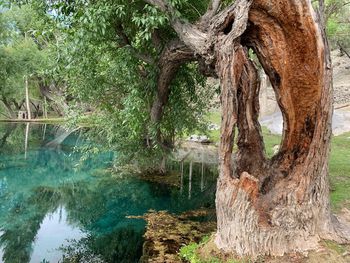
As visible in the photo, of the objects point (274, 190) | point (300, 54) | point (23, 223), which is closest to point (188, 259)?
point (274, 190)

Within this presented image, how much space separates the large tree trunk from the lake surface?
10.2 feet

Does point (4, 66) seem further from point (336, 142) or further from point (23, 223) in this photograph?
point (336, 142)

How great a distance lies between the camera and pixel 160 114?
11.0 metres

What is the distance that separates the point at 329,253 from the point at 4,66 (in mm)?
33387

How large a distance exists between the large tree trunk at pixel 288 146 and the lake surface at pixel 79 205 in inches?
122

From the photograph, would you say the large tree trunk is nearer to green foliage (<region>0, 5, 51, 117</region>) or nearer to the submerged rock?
the submerged rock

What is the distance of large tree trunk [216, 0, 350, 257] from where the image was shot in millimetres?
6014

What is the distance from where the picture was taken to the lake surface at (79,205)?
8.96m

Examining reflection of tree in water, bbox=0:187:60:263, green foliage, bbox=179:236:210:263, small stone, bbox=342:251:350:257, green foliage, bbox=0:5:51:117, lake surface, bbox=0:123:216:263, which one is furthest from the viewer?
green foliage, bbox=0:5:51:117

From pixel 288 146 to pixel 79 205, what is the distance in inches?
326

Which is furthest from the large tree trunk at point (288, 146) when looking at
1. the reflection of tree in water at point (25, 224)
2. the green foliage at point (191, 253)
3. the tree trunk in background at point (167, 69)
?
the reflection of tree in water at point (25, 224)

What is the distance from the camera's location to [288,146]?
22.1ft

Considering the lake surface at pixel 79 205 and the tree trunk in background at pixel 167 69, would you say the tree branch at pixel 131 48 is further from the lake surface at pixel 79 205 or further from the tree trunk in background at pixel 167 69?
the lake surface at pixel 79 205

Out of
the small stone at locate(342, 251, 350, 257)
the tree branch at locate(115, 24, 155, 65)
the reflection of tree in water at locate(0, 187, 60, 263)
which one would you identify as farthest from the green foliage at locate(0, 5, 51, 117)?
the small stone at locate(342, 251, 350, 257)
